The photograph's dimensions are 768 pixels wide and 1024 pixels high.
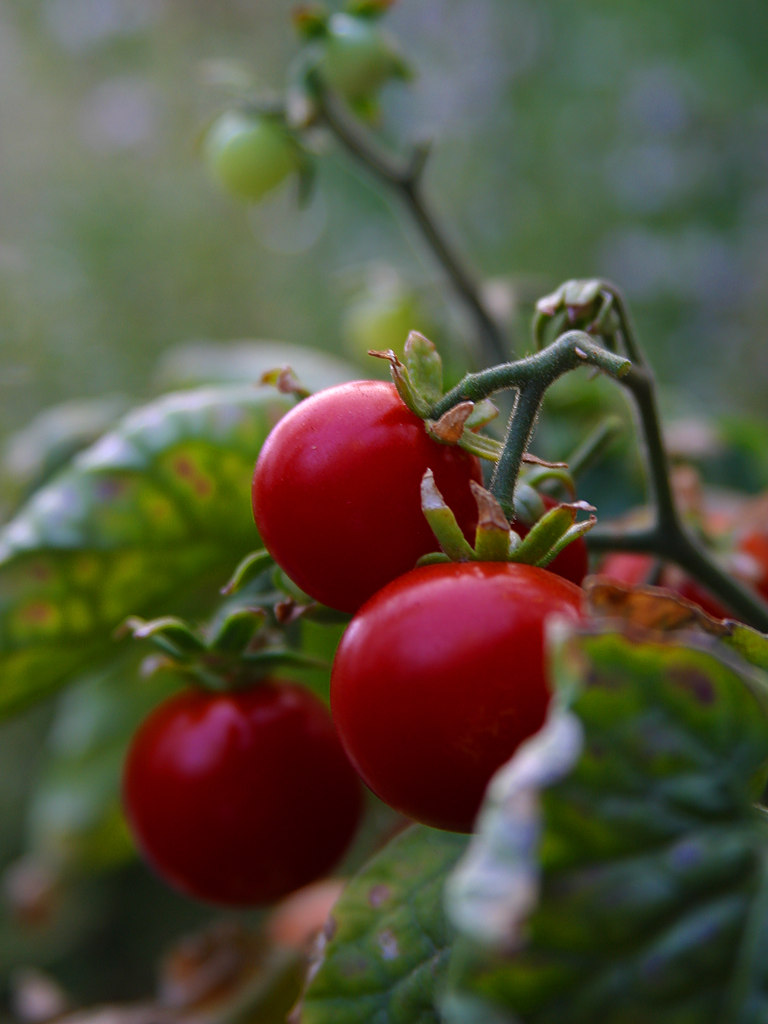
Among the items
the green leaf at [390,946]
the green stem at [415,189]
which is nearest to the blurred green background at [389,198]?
the green stem at [415,189]

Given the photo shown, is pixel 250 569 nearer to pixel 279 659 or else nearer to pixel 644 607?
pixel 279 659

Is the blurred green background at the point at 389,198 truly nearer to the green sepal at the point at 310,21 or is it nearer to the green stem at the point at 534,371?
the green sepal at the point at 310,21

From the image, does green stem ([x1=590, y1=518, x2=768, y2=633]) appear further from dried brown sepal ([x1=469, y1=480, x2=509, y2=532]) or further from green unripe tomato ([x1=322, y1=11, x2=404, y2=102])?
green unripe tomato ([x1=322, y1=11, x2=404, y2=102])

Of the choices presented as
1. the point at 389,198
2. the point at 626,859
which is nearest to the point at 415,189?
the point at 626,859

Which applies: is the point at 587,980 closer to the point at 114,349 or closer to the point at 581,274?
the point at 114,349

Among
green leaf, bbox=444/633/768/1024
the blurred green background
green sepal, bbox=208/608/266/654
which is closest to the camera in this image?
green leaf, bbox=444/633/768/1024

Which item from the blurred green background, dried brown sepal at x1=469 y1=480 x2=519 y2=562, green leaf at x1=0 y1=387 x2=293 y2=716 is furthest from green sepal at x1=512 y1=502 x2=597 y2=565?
the blurred green background

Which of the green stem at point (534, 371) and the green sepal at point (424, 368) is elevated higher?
the green sepal at point (424, 368)

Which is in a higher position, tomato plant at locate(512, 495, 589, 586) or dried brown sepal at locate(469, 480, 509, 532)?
dried brown sepal at locate(469, 480, 509, 532)
